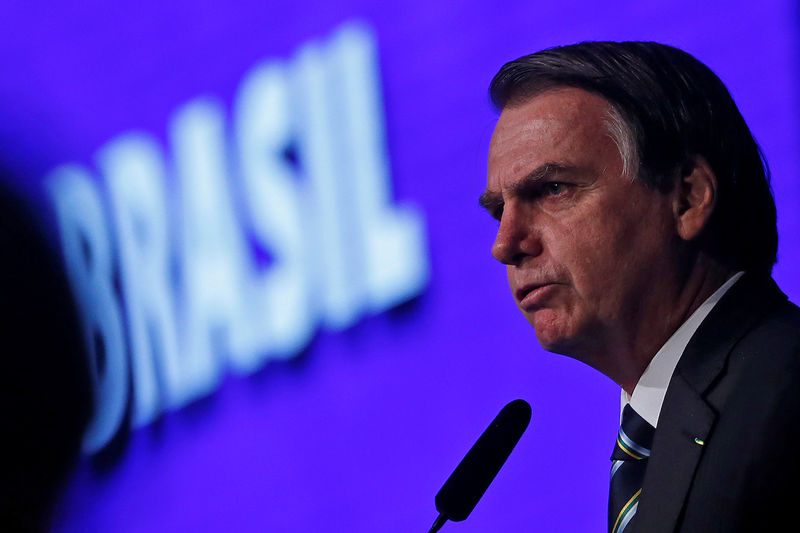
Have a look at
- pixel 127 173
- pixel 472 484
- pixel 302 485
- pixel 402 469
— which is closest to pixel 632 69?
pixel 472 484

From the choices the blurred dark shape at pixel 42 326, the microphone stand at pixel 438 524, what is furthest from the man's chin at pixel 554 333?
the blurred dark shape at pixel 42 326

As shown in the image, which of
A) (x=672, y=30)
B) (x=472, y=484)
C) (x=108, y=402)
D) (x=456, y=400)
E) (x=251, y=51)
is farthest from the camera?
(x=108, y=402)

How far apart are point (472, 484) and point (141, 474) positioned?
1488 mm

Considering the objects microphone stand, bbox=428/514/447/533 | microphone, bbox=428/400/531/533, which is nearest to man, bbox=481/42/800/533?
microphone, bbox=428/400/531/533

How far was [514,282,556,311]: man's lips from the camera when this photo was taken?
1243 millimetres

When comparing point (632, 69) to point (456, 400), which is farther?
point (456, 400)

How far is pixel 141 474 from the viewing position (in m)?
2.42

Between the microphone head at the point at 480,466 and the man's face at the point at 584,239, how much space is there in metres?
0.11

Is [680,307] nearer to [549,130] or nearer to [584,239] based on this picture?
[584,239]

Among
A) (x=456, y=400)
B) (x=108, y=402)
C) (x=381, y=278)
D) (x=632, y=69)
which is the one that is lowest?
(x=456, y=400)

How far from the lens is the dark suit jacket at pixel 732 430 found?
1.00 m

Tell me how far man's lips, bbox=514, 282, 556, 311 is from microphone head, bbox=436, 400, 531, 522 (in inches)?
5.1

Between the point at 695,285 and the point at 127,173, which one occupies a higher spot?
the point at 127,173

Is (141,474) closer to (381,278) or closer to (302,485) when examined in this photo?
(302,485)
